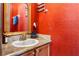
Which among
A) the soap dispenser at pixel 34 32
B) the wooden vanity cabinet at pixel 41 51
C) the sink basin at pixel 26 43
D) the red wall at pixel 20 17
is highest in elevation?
the red wall at pixel 20 17

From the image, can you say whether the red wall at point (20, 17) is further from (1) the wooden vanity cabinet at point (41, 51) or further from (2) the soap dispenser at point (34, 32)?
(1) the wooden vanity cabinet at point (41, 51)

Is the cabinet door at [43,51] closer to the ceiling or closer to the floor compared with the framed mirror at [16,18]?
closer to the floor

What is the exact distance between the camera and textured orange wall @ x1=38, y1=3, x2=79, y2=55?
1.57m

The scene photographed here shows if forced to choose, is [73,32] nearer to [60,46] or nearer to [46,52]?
[60,46]

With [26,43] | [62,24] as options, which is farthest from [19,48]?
[62,24]

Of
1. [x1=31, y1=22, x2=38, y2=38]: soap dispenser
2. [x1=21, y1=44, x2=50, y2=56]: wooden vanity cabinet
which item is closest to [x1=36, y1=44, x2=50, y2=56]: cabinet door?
[x1=21, y1=44, x2=50, y2=56]: wooden vanity cabinet

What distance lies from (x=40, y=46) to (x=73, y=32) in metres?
0.36

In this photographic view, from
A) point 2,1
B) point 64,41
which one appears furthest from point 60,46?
point 2,1

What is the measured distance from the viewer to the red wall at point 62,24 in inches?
61.6

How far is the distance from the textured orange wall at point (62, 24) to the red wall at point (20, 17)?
0.15m

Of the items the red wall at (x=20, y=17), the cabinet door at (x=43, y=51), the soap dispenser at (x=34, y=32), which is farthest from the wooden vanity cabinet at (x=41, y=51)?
the red wall at (x=20, y=17)

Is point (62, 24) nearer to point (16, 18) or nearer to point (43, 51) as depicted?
point (43, 51)

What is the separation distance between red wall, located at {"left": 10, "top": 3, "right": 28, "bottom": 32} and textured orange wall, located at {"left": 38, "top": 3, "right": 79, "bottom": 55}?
0.50ft

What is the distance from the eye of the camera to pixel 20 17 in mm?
1555
